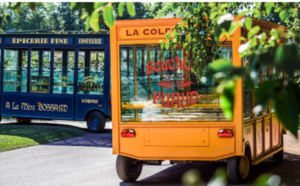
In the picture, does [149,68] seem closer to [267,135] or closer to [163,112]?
[163,112]

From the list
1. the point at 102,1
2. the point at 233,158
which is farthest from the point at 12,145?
the point at 102,1

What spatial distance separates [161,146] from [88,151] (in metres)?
4.83

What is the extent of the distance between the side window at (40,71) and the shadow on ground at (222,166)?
8097 millimetres

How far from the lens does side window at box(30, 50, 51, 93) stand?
17.9m

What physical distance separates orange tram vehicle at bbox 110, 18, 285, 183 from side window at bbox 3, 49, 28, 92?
33.4 feet

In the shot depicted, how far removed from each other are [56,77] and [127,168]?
949cm

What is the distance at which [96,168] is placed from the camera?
10.5 m

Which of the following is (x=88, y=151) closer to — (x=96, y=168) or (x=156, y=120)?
(x=96, y=168)

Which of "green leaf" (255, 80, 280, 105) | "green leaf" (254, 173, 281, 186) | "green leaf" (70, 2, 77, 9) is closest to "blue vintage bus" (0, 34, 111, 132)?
"green leaf" (70, 2, 77, 9)

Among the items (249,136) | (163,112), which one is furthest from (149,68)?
(249,136)

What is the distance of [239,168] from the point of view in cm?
843

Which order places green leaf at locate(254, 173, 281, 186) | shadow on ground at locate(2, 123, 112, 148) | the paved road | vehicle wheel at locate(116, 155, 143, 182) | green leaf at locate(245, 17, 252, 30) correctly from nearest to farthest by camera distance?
green leaf at locate(254, 173, 281, 186) < green leaf at locate(245, 17, 252, 30) < vehicle wheel at locate(116, 155, 143, 182) < the paved road < shadow on ground at locate(2, 123, 112, 148)

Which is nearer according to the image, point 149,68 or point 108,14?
point 108,14

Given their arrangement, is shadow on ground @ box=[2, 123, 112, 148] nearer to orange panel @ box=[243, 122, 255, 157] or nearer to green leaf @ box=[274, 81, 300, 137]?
orange panel @ box=[243, 122, 255, 157]
